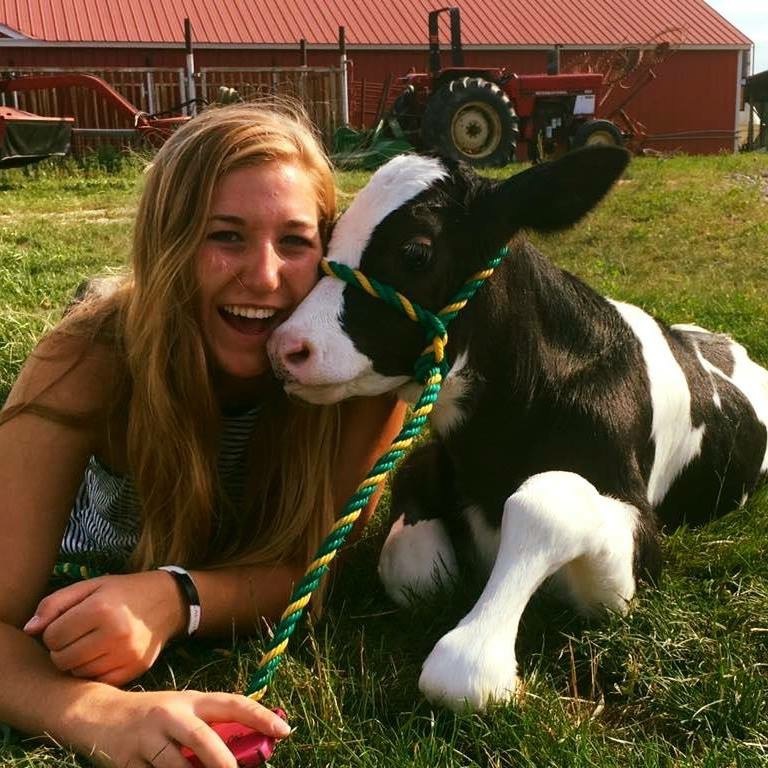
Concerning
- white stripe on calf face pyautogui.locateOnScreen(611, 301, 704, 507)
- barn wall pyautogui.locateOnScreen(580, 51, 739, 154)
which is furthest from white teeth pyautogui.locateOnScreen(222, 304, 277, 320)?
barn wall pyautogui.locateOnScreen(580, 51, 739, 154)

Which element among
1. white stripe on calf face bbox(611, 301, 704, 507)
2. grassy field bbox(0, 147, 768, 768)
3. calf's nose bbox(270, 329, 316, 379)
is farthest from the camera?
white stripe on calf face bbox(611, 301, 704, 507)

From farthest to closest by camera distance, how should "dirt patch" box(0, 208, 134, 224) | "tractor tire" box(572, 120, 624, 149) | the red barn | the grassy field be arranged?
the red barn
"tractor tire" box(572, 120, 624, 149)
"dirt patch" box(0, 208, 134, 224)
the grassy field

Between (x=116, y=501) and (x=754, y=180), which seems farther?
(x=754, y=180)

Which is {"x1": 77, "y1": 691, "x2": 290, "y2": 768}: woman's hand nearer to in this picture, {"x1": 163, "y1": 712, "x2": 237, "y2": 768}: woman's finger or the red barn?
{"x1": 163, "y1": 712, "x2": 237, "y2": 768}: woman's finger

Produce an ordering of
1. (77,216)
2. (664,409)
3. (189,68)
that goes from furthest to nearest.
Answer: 1. (189,68)
2. (77,216)
3. (664,409)

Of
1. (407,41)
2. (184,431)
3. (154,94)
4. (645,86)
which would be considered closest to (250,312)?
(184,431)

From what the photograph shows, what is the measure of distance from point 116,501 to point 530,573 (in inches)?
53.8

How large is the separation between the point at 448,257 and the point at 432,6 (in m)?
23.7

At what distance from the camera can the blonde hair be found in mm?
2434

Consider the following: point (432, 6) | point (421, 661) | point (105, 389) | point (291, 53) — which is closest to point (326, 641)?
point (421, 661)

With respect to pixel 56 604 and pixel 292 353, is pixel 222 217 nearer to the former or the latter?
pixel 292 353

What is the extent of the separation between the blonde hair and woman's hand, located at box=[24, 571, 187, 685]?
37 centimetres

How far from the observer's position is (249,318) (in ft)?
8.18

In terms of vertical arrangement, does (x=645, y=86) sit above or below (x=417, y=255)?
below
